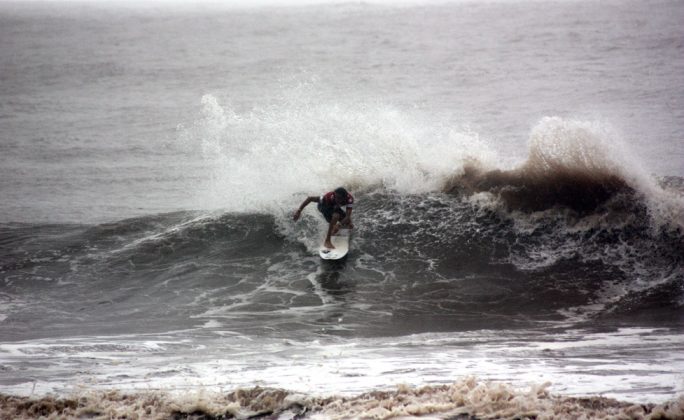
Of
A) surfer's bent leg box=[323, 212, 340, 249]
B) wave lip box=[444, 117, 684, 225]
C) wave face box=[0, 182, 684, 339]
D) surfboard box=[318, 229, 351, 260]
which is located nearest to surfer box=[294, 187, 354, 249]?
surfer's bent leg box=[323, 212, 340, 249]

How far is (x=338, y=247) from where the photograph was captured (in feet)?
42.1

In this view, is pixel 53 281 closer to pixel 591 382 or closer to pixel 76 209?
pixel 76 209

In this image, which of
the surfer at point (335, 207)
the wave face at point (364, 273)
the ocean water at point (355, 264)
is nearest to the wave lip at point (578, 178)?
the ocean water at point (355, 264)

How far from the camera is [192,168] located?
21.9 metres

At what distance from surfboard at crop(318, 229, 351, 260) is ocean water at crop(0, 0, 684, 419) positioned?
0.21m

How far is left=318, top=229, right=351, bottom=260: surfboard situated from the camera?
12.6 m

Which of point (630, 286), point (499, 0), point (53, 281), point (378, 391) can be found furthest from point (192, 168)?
point (499, 0)

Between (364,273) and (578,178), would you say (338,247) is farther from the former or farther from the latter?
(578,178)

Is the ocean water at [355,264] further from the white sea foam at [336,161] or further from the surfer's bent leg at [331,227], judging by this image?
the surfer's bent leg at [331,227]

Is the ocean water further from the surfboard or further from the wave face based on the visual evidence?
the surfboard

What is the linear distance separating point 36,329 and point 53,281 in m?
2.61

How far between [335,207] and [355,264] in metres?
1.13

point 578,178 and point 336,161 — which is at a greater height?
point 336,161

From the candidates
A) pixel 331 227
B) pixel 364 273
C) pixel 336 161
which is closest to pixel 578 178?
pixel 364 273
